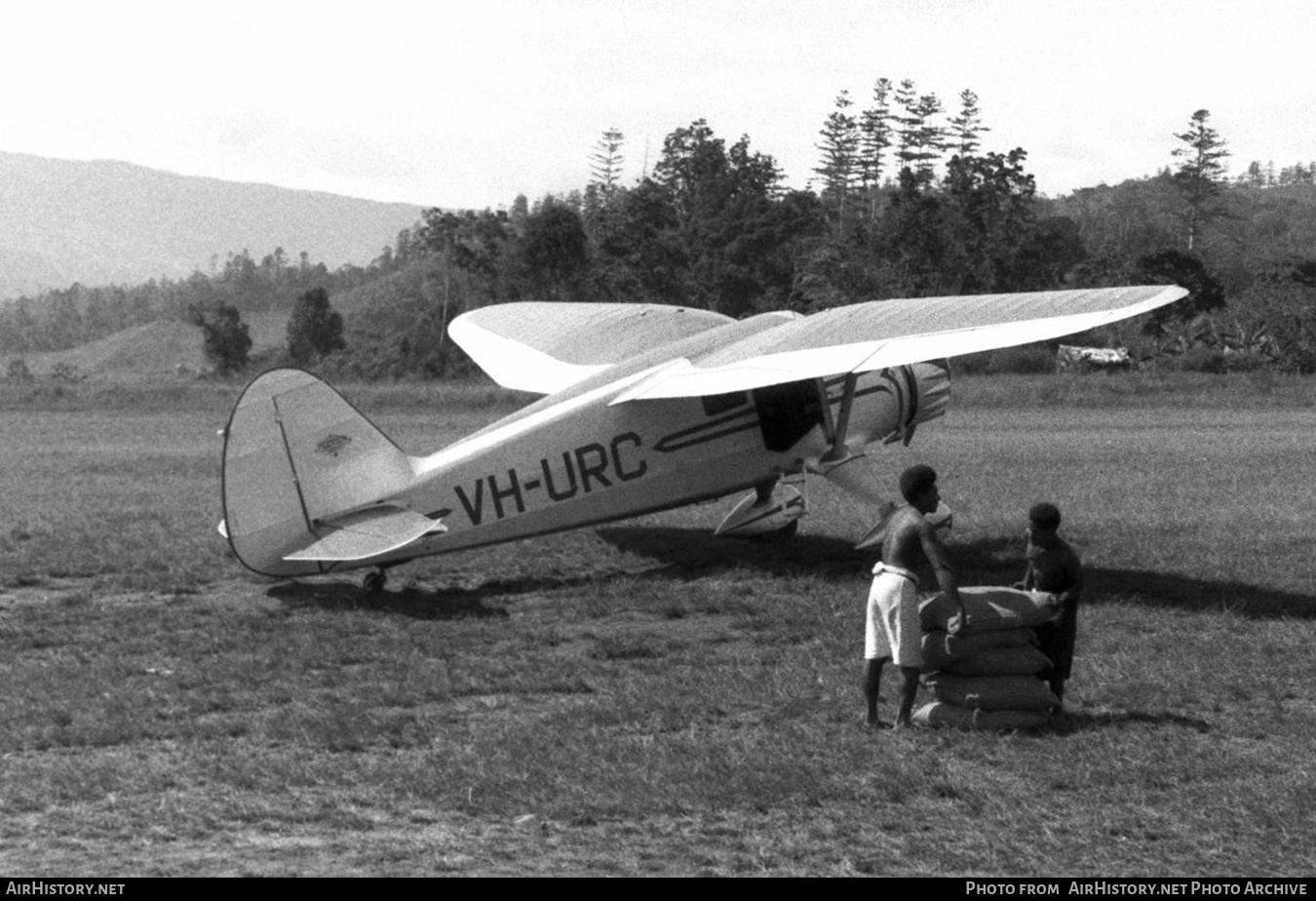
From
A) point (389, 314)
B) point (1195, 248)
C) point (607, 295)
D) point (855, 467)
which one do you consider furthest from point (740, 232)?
point (855, 467)

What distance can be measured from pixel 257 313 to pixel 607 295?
7246cm

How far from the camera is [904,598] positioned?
8.79m

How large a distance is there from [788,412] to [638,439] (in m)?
1.58

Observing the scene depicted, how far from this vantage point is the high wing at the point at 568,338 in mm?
17875

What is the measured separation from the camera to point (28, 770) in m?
8.27

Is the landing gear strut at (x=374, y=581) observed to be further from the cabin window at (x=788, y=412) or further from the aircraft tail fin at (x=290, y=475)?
the cabin window at (x=788, y=412)

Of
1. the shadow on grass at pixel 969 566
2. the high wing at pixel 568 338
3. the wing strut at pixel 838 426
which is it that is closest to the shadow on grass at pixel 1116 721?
the shadow on grass at pixel 969 566

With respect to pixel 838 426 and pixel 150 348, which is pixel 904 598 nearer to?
pixel 838 426

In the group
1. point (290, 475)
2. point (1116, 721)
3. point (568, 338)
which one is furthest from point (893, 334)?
point (568, 338)

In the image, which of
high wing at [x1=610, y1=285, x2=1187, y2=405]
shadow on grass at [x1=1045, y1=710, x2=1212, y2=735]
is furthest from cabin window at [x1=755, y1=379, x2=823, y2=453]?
shadow on grass at [x1=1045, y1=710, x2=1212, y2=735]

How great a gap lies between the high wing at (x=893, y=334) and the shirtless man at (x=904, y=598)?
382 cm

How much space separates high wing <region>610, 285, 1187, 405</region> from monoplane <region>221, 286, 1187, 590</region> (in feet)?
0.08

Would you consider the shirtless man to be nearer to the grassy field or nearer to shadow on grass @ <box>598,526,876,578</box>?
the grassy field

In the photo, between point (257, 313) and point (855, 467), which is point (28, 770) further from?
point (257, 313)
